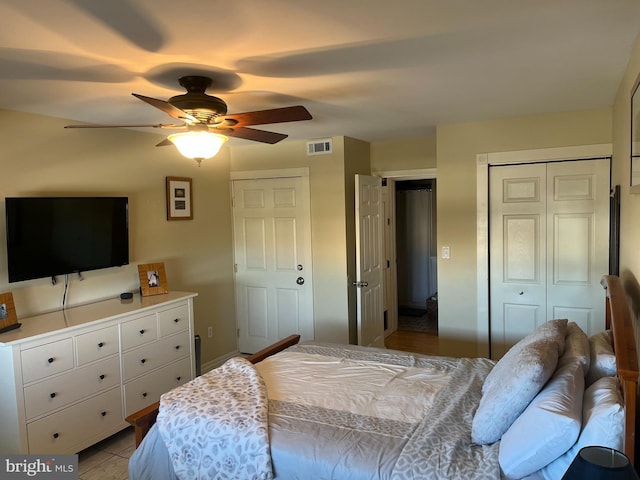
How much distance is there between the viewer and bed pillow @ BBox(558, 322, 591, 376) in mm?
1944

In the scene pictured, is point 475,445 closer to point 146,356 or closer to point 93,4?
point 93,4

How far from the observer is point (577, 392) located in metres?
1.71

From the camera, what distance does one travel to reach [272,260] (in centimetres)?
496

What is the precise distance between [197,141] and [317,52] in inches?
30.2

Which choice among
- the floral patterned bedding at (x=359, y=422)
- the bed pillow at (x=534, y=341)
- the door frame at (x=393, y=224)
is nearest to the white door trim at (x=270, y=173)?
the door frame at (x=393, y=224)

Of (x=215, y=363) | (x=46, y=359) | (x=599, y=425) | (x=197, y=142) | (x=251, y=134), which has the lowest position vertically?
(x=215, y=363)

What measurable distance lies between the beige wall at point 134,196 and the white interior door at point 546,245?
8.92 feet

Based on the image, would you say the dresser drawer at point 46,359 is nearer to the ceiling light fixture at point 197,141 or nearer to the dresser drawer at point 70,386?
the dresser drawer at point 70,386

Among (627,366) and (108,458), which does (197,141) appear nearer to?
(627,366)

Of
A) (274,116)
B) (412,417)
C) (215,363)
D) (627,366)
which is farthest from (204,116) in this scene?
(215,363)

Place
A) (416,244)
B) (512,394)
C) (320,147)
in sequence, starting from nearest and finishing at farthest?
1. (512,394)
2. (320,147)
3. (416,244)

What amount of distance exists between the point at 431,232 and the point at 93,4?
5.94m

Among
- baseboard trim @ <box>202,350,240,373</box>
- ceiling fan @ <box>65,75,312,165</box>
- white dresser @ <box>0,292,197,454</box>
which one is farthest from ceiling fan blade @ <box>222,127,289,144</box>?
baseboard trim @ <box>202,350,240,373</box>

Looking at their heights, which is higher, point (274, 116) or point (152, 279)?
point (274, 116)
